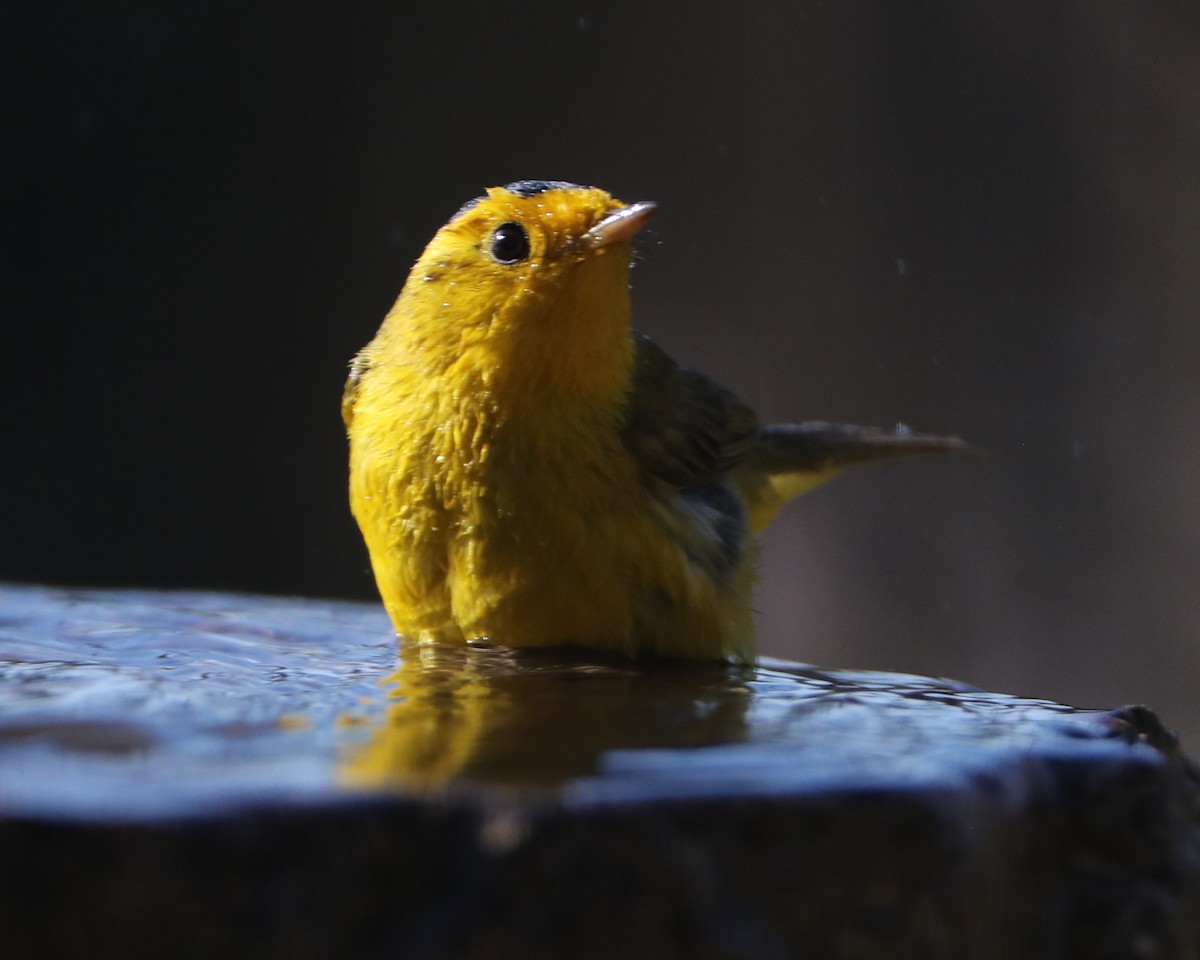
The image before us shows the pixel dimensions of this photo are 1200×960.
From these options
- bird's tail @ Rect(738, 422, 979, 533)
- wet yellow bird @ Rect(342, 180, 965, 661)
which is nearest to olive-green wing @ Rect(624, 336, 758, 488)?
wet yellow bird @ Rect(342, 180, 965, 661)

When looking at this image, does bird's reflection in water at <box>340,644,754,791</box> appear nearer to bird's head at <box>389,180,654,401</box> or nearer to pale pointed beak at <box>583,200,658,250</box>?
bird's head at <box>389,180,654,401</box>

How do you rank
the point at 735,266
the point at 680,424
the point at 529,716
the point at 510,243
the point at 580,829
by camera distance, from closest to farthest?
the point at 580,829, the point at 529,716, the point at 510,243, the point at 680,424, the point at 735,266

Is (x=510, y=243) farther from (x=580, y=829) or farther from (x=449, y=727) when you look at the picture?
(x=580, y=829)

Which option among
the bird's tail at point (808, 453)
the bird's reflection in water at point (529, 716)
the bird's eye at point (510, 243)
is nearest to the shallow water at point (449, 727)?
the bird's reflection in water at point (529, 716)

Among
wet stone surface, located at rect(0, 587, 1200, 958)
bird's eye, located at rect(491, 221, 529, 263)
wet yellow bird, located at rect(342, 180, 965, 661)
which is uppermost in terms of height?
bird's eye, located at rect(491, 221, 529, 263)

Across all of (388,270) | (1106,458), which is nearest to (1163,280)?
(1106,458)

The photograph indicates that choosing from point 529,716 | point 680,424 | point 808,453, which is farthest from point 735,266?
point 529,716
